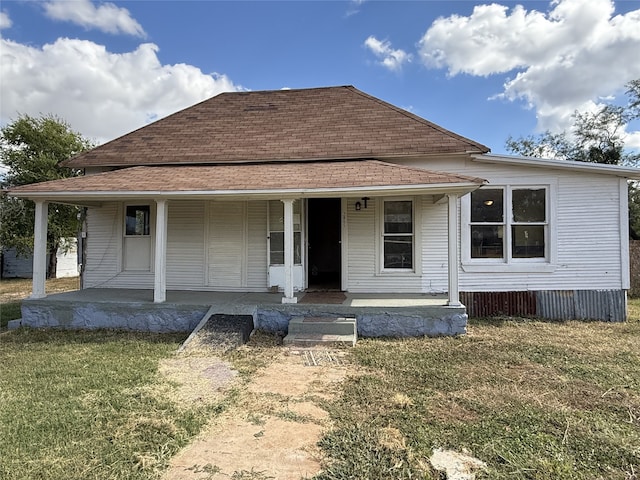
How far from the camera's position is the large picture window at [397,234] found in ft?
27.8

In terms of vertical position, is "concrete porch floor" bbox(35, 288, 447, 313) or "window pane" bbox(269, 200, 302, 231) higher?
"window pane" bbox(269, 200, 302, 231)

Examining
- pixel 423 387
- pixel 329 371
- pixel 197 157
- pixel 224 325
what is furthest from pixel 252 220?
pixel 423 387

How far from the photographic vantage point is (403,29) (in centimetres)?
1166

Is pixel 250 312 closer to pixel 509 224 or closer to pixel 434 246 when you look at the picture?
pixel 434 246

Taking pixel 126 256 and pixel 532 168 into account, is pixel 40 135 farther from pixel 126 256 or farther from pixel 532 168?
pixel 532 168

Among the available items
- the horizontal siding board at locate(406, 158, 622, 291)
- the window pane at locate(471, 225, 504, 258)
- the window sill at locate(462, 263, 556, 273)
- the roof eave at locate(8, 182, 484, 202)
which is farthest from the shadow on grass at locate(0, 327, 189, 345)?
the horizontal siding board at locate(406, 158, 622, 291)

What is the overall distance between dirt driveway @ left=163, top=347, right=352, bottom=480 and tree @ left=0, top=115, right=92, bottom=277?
53.6ft

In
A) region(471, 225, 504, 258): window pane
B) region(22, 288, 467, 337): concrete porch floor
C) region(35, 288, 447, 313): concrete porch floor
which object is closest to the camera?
region(22, 288, 467, 337): concrete porch floor

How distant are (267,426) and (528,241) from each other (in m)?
7.13

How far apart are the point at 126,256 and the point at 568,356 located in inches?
359

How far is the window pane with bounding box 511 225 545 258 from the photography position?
26.9 feet

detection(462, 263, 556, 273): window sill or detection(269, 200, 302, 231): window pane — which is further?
detection(269, 200, 302, 231): window pane

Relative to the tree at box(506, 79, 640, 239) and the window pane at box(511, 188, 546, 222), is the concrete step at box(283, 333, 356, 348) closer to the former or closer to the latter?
the window pane at box(511, 188, 546, 222)

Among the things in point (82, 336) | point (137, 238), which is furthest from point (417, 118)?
point (82, 336)
